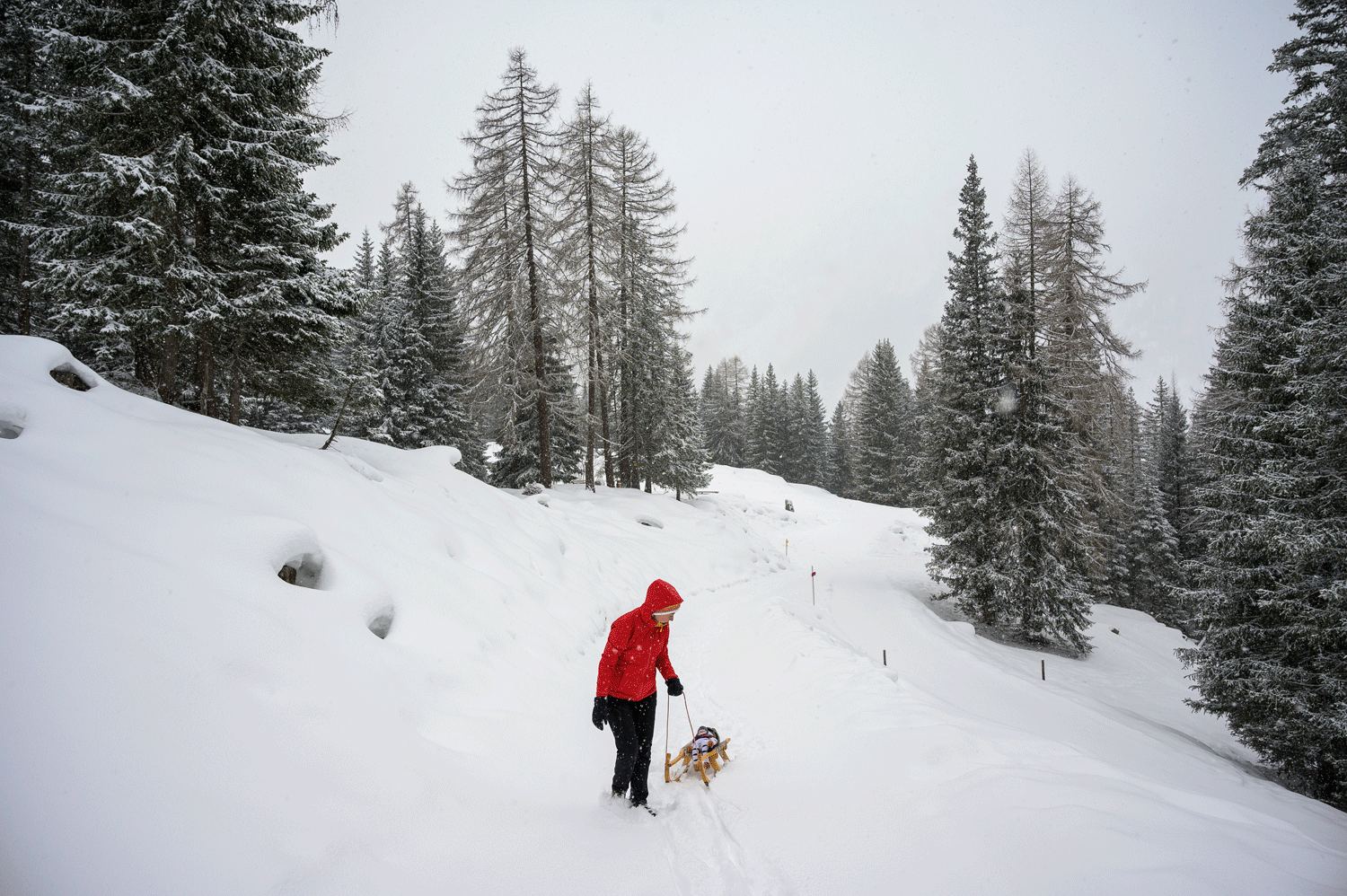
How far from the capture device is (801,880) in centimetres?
382

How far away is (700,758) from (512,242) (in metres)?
16.9

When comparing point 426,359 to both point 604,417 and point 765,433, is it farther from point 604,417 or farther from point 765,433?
point 765,433

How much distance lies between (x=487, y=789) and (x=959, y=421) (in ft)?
55.5

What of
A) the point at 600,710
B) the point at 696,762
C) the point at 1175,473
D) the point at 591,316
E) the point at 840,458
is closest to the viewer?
the point at 600,710

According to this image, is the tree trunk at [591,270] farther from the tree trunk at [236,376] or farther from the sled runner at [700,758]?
the sled runner at [700,758]

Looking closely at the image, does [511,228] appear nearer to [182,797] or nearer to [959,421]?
[959,421]

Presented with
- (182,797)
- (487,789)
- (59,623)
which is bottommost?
(487,789)

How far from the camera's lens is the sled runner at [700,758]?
5.36 metres

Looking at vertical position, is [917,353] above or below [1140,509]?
above

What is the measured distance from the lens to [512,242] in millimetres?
17641

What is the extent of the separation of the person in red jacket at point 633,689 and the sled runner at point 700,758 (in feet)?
1.85

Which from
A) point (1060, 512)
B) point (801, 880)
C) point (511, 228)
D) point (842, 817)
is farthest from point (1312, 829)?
point (511, 228)

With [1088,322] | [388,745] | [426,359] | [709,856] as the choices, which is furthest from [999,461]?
[426,359]

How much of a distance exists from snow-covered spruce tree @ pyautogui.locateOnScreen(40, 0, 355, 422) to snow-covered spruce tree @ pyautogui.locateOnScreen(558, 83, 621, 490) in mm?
9537
